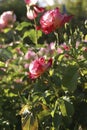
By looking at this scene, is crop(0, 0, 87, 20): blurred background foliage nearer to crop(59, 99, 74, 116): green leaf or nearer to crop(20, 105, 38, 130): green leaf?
crop(59, 99, 74, 116): green leaf

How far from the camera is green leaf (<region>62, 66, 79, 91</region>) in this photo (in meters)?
2.24

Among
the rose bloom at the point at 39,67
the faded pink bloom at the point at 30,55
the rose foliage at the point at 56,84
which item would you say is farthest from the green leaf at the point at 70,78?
the faded pink bloom at the point at 30,55

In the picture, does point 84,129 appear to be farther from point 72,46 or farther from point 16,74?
point 16,74

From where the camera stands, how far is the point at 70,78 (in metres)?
2.26

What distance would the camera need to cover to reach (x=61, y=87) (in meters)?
2.46

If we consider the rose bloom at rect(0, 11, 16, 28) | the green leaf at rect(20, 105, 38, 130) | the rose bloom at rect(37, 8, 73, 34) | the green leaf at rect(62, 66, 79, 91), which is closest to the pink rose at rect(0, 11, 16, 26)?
the rose bloom at rect(0, 11, 16, 28)

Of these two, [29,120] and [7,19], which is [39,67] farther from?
[7,19]

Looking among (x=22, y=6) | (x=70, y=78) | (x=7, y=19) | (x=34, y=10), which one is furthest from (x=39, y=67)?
(x=22, y=6)

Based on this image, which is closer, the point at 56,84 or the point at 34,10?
the point at 56,84

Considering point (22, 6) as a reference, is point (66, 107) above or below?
above

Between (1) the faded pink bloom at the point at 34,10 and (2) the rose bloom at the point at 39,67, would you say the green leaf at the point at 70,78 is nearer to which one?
(2) the rose bloom at the point at 39,67

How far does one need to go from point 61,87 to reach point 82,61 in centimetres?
20

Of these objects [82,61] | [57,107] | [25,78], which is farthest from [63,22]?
[25,78]

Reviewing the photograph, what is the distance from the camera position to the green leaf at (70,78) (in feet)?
7.35
